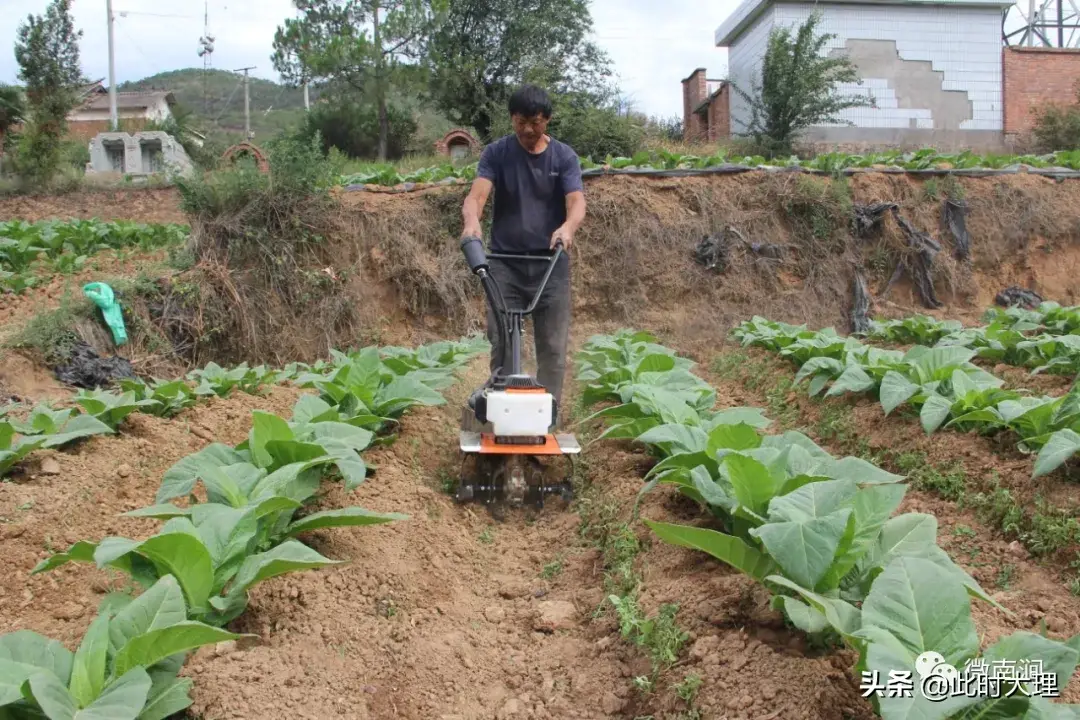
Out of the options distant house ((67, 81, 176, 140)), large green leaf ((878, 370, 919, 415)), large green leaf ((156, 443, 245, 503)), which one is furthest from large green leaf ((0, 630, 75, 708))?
distant house ((67, 81, 176, 140))

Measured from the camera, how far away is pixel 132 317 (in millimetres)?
9188

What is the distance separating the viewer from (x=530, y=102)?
463 centimetres

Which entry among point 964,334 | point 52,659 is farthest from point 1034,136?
point 52,659

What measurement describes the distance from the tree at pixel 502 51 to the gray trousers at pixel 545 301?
20.1m

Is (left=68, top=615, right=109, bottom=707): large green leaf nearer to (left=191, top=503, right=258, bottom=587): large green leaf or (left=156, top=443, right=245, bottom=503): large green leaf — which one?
(left=191, top=503, right=258, bottom=587): large green leaf

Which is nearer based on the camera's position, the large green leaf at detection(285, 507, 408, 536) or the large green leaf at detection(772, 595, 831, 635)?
the large green leaf at detection(772, 595, 831, 635)

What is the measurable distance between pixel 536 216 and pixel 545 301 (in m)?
0.51

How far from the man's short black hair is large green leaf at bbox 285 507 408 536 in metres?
2.68

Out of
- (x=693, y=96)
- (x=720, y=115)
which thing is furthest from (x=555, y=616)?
(x=693, y=96)

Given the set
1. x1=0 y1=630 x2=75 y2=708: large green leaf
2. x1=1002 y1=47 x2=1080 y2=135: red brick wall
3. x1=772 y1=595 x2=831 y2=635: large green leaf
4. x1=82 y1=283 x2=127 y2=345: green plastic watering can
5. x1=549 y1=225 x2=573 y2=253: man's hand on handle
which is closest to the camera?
x1=0 y1=630 x2=75 y2=708: large green leaf

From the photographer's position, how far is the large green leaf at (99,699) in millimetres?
1763

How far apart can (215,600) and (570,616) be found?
125 centimetres

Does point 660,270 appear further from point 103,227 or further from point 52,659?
point 52,659

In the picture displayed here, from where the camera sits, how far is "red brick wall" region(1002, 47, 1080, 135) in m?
23.8
